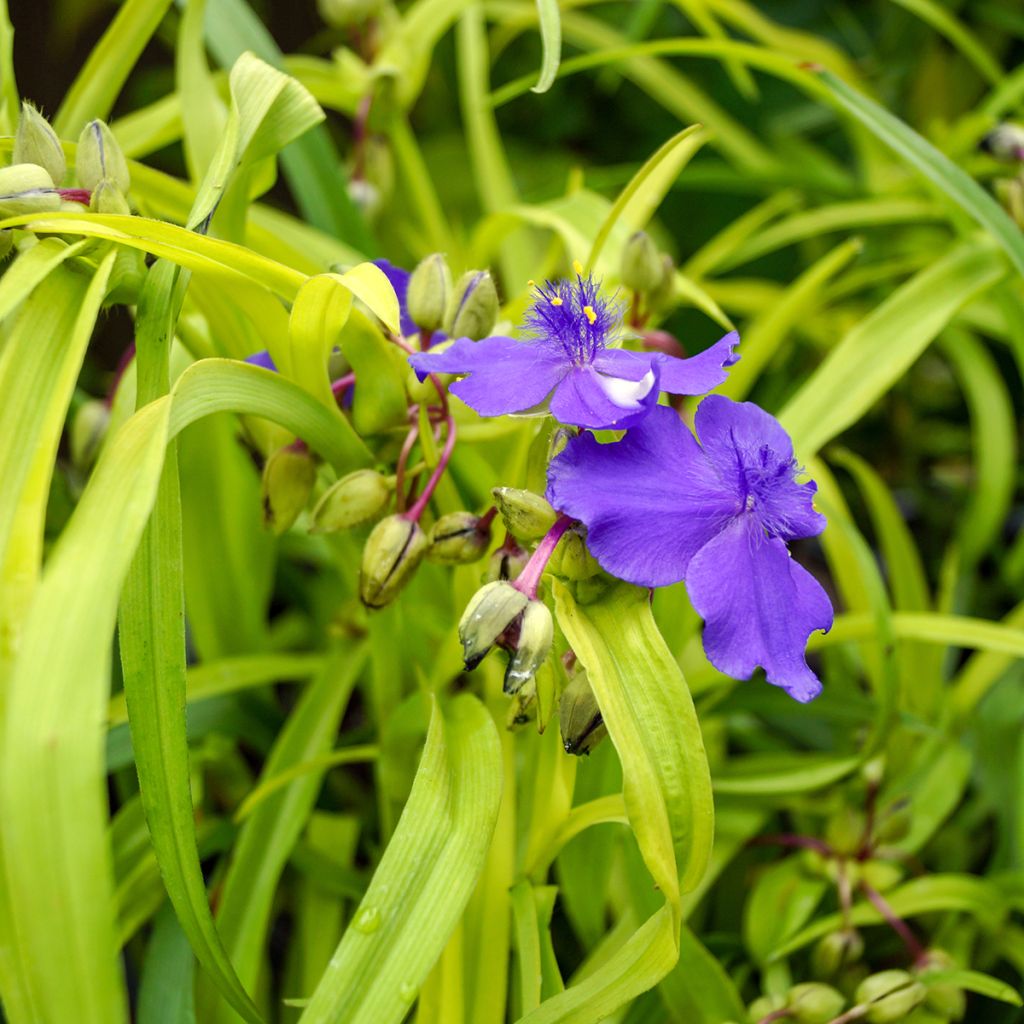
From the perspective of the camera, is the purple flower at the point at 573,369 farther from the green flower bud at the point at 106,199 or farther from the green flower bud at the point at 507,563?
the green flower bud at the point at 106,199

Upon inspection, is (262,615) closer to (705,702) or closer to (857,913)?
(705,702)

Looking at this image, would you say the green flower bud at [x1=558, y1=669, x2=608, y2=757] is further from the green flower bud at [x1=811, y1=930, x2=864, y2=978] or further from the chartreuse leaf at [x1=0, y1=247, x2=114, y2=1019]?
the green flower bud at [x1=811, y1=930, x2=864, y2=978]

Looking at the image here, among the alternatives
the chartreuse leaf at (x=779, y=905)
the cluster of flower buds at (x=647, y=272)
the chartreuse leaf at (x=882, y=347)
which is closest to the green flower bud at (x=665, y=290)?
the cluster of flower buds at (x=647, y=272)

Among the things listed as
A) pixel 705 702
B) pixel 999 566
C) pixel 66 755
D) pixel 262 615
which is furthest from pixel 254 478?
pixel 999 566

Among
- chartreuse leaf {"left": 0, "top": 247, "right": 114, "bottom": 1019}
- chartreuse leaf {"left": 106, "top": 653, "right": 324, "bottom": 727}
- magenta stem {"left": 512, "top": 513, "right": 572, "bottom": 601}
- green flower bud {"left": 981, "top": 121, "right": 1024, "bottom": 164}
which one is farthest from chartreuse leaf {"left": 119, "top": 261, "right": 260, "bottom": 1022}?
green flower bud {"left": 981, "top": 121, "right": 1024, "bottom": 164}

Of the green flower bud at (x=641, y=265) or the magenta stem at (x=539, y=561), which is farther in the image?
the green flower bud at (x=641, y=265)
